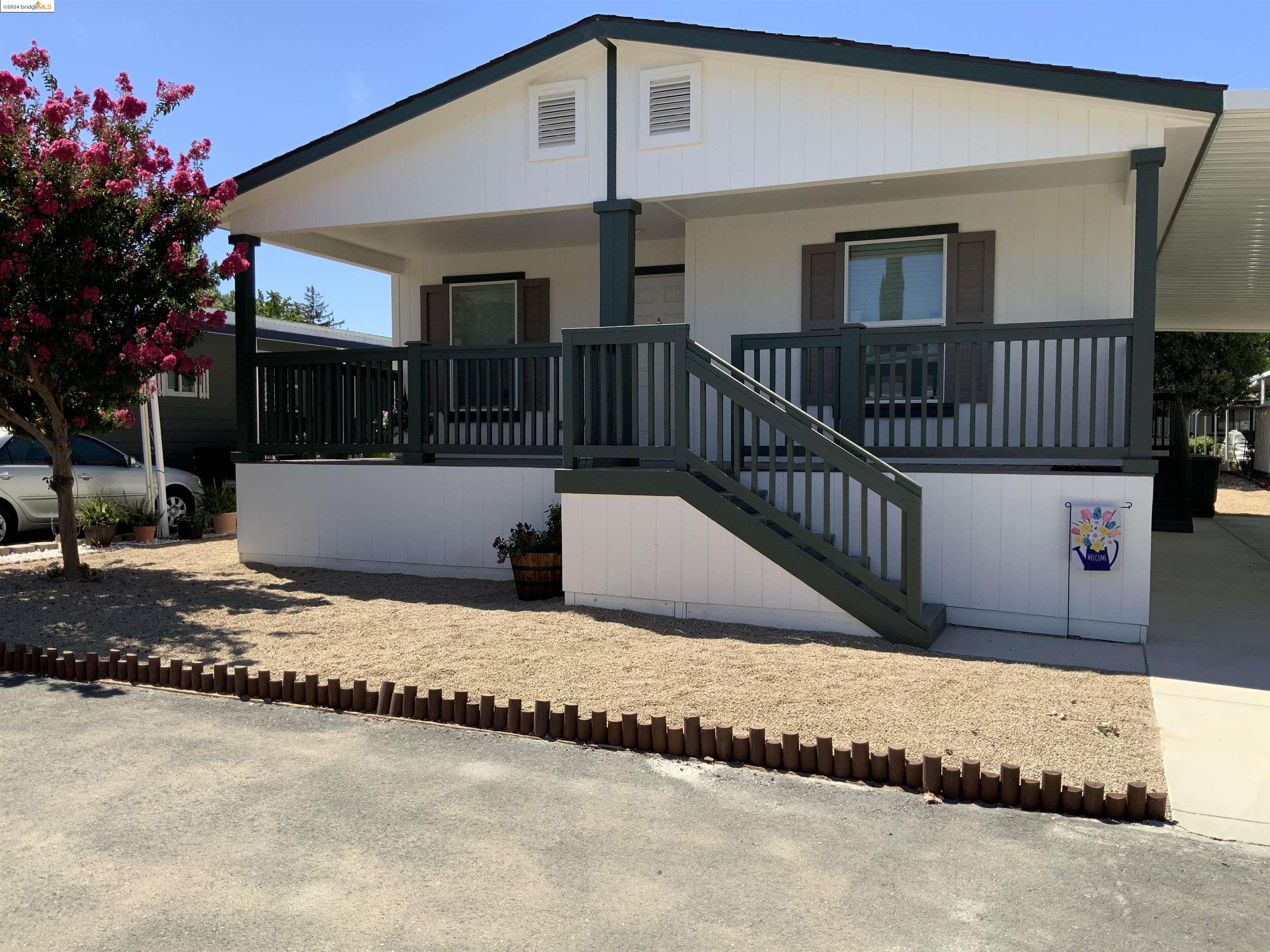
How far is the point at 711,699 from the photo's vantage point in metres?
4.84

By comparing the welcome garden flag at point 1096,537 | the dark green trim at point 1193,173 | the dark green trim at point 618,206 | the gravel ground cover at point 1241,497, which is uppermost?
the dark green trim at point 1193,173

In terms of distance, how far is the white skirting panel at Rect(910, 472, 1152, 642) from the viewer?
6.48 m

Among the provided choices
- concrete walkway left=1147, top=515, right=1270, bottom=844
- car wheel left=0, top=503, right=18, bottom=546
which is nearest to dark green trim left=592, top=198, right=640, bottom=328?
concrete walkway left=1147, top=515, right=1270, bottom=844

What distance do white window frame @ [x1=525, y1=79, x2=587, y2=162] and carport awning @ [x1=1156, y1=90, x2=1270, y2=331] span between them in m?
4.65

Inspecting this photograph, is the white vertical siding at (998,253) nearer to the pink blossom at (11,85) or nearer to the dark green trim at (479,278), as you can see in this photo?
the dark green trim at (479,278)

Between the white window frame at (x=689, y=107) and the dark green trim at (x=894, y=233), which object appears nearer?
the white window frame at (x=689, y=107)

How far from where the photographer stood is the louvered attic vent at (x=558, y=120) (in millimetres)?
8055

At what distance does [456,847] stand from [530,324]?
7848 millimetres

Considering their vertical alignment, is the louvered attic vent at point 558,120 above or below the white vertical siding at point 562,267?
above

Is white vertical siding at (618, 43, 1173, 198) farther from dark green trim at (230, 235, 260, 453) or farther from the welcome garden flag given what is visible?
dark green trim at (230, 235, 260, 453)

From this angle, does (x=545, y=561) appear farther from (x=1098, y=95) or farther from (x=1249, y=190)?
(x=1249, y=190)

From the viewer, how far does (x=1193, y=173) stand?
775 cm

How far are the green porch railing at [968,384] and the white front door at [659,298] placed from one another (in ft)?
4.94

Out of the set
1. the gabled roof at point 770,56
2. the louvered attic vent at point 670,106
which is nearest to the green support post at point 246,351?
the gabled roof at point 770,56
